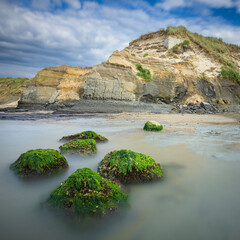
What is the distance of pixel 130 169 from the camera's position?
8.39 feet

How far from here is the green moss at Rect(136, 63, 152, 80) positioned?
810 inches

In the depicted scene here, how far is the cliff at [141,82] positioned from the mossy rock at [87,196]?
16619mm

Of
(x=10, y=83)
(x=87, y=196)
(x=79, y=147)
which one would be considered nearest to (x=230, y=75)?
(x=79, y=147)

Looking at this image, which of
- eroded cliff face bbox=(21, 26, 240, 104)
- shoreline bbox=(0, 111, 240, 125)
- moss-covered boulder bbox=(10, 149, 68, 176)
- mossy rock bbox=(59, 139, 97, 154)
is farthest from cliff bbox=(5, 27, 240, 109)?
moss-covered boulder bbox=(10, 149, 68, 176)

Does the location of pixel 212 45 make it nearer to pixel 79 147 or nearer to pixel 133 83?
pixel 133 83

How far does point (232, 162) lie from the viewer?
3.25m

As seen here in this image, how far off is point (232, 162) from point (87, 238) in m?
3.06

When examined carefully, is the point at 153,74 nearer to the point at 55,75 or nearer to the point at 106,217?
the point at 55,75

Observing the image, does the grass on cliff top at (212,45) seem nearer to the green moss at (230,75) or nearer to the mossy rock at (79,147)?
the green moss at (230,75)

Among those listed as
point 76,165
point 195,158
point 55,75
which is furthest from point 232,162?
point 55,75

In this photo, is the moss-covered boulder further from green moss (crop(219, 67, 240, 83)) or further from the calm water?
green moss (crop(219, 67, 240, 83))

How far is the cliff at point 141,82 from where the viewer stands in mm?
18828

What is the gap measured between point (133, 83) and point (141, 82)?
1.09 meters

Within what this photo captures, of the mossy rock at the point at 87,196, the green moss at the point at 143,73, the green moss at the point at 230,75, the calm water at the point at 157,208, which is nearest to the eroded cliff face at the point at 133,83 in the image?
the green moss at the point at 143,73
